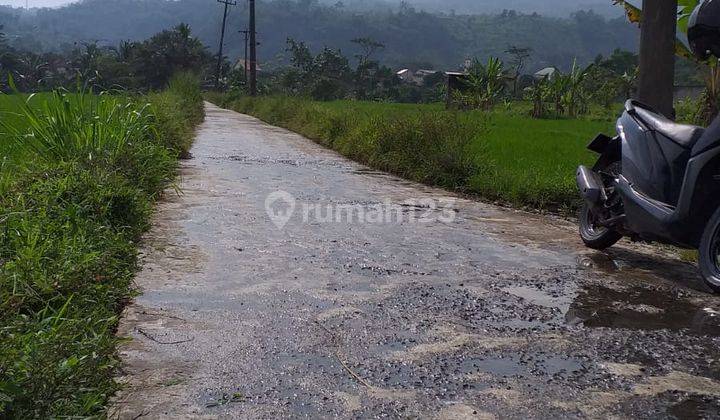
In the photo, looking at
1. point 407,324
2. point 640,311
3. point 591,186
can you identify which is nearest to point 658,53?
point 591,186

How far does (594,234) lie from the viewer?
16.1ft

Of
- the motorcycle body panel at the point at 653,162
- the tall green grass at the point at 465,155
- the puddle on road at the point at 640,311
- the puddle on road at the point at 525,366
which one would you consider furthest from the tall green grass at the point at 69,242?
the tall green grass at the point at 465,155

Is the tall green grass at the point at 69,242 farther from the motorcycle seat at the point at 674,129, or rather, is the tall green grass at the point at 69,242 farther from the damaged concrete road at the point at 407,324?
the motorcycle seat at the point at 674,129

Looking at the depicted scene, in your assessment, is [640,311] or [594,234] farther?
[594,234]

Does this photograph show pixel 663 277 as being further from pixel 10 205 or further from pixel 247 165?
pixel 247 165

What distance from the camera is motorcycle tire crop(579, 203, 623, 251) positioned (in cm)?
474

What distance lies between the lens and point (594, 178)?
4895 millimetres

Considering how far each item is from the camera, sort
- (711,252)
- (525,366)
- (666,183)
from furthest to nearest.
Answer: (666,183) < (711,252) < (525,366)

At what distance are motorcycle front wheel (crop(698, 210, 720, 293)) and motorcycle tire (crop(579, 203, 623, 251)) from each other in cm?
101

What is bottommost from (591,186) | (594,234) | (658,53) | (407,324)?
(407,324)

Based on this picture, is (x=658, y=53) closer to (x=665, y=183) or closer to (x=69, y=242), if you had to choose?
(x=665, y=183)

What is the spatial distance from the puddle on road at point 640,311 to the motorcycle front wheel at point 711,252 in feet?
0.56

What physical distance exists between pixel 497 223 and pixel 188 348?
3520 mm

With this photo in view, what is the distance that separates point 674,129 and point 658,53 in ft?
8.57
